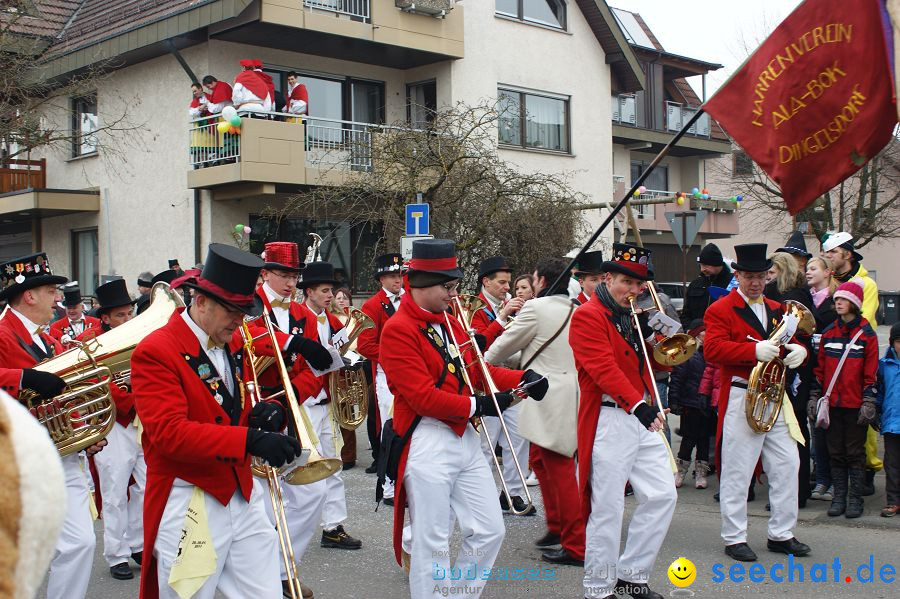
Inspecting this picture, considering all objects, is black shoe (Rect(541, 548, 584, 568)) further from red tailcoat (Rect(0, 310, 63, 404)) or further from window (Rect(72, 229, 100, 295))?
window (Rect(72, 229, 100, 295))

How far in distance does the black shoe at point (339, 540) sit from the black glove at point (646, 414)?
2825 mm

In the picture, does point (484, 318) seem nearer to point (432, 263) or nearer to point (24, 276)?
point (432, 263)

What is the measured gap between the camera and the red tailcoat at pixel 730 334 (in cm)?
725

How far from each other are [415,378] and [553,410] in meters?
2.22

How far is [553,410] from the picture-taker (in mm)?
7359

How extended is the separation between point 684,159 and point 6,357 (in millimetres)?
32454

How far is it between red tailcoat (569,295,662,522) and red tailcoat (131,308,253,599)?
257 cm

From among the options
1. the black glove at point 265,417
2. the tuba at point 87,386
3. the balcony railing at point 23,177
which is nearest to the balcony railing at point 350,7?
the balcony railing at point 23,177

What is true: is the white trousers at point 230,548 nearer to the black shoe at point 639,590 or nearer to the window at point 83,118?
the black shoe at point 639,590

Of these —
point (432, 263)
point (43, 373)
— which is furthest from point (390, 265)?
point (43, 373)

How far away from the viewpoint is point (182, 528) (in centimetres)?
417

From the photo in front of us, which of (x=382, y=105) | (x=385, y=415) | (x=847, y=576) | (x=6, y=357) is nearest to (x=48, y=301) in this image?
(x=6, y=357)

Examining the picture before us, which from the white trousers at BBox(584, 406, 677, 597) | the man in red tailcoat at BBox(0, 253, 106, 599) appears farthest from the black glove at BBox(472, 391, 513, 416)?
the man in red tailcoat at BBox(0, 253, 106, 599)

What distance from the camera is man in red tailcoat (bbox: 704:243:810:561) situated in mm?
7215
